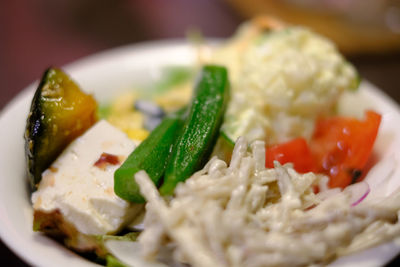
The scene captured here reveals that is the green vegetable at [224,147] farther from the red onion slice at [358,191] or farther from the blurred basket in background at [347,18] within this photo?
the blurred basket in background at [347,18]

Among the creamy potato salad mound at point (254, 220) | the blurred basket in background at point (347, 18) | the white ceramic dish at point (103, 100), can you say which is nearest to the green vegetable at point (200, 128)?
the creamy potato salad mound at point (254, 220)

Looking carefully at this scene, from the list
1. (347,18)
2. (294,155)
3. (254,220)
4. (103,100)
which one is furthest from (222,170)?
(347,18)

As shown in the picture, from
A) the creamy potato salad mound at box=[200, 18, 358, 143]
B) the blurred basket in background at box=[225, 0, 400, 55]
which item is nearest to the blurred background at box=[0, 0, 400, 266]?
the blurred basket in background at box=[225, 0, 400, 55]

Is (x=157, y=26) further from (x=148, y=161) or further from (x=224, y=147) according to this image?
(x=148, y=161)

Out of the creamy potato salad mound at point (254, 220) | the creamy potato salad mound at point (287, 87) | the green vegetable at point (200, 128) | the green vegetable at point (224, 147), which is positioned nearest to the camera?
the creamy potato salad mound at point (254, 220)

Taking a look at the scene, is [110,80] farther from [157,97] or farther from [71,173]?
[71,173]

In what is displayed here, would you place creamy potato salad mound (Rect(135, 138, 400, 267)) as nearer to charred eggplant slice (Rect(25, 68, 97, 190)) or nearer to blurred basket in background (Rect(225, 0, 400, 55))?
charred eggplant slice (Rect(25, 68, 97, 190))
